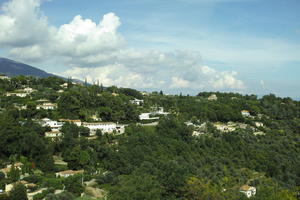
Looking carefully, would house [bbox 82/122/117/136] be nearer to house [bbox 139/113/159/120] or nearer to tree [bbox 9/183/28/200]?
house [bbox 139/113/159/120]

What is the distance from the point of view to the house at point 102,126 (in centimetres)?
4794

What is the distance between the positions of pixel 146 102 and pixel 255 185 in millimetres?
38102

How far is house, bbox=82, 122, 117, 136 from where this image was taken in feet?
157

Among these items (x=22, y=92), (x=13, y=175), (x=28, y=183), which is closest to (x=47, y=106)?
(x=22, y=92)

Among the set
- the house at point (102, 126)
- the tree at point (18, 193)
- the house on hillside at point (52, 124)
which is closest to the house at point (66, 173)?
the tree at point (18, 193)

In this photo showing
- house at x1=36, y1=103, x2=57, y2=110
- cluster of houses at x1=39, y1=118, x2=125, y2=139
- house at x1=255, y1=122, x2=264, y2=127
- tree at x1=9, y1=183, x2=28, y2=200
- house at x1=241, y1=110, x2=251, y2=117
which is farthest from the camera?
house at x1=241, y1=110, x2=251, y2=117

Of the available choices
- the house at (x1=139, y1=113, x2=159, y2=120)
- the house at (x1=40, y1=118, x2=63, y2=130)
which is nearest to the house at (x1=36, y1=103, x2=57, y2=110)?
the house at (x1=40, y1=118, x2=63, y2=130)

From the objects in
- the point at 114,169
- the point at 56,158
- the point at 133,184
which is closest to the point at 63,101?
the point at 56,158

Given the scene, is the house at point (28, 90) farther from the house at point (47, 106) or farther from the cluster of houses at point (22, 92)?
the house at point (47, 106)

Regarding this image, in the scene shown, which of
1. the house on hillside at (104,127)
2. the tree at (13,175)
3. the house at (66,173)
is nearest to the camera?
the tree at (13,175)

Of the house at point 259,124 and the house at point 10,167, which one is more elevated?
the house at point 259,124

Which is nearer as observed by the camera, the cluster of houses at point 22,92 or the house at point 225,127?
the house at point 225,127

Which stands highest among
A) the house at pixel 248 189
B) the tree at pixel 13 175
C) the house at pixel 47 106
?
the house at pixel 47 106

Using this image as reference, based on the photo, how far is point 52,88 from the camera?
70688 millimetres
